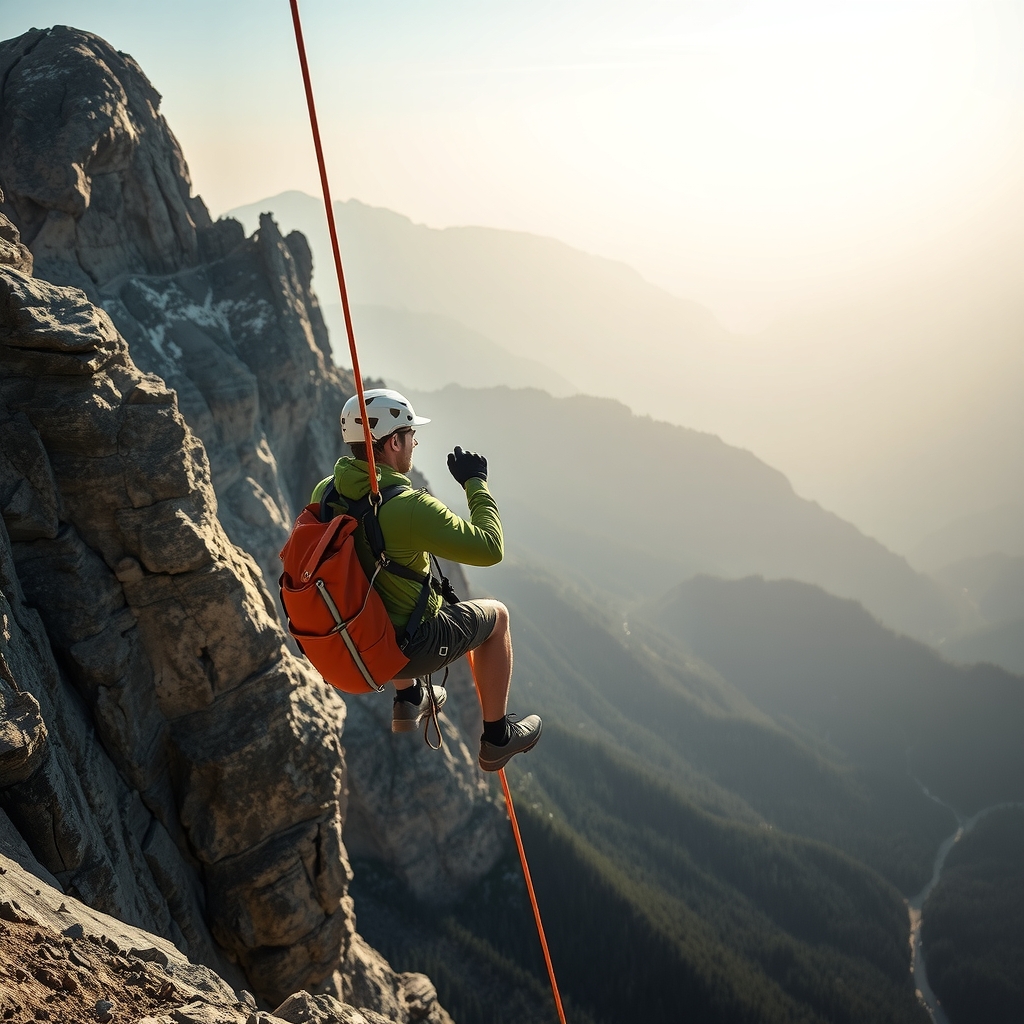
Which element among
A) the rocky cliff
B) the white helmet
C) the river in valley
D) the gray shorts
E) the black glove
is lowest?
the river in valley

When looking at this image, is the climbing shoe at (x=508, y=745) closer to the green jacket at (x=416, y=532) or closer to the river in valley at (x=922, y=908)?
the green jacket at (x=416, y=532)

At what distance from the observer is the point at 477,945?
68938mm

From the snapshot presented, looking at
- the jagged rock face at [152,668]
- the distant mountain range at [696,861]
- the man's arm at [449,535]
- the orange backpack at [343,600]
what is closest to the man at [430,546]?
the man's arm at [449,535]

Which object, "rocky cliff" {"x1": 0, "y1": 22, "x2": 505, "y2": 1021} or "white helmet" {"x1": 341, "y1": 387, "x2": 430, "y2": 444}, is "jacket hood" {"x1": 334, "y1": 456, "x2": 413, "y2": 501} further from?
"rocky cliff" {"x1": 0, "y1": 22, "x2": 505, "y2": 1021}

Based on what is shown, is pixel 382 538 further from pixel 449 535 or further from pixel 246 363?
pixel 246 363

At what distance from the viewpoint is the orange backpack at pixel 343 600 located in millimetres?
6461

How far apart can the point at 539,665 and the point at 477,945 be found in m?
115

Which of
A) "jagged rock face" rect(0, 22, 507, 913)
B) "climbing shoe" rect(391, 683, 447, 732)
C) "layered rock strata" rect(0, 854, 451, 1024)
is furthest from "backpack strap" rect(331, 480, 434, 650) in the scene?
"jagged rock face" rect(0, 22, 507, 913)

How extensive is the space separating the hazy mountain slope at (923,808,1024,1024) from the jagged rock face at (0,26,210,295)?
482ft

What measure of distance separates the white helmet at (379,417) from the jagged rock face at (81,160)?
2614 centimetres

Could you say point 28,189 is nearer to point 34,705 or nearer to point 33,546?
point 33,546

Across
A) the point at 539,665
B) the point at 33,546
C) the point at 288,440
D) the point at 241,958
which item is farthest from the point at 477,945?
the point at 539,665

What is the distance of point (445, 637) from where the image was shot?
7.16 metres

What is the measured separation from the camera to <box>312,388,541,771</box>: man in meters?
6.57
